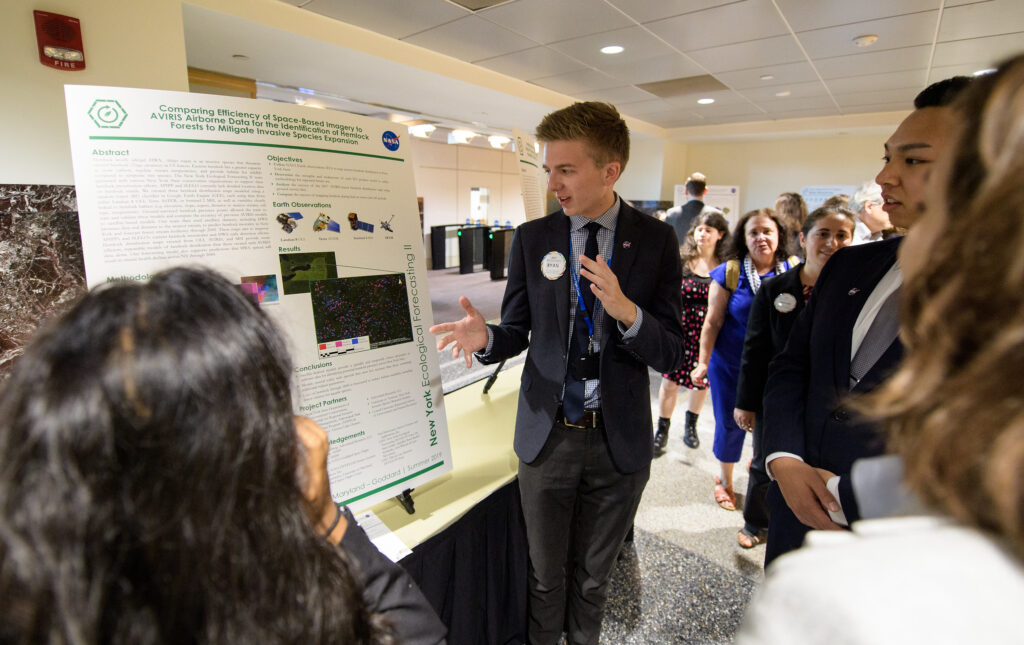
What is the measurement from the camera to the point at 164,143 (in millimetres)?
995

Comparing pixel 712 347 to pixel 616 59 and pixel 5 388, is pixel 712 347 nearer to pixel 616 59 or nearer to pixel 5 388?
pixel 5 388

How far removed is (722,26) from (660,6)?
2.21ft

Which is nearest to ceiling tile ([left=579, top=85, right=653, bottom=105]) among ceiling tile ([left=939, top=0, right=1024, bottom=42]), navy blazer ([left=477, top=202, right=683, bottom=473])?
ceiling tile ([left=939, top=0, right=1024, bottom=42])

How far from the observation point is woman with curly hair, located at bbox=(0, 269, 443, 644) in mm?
359

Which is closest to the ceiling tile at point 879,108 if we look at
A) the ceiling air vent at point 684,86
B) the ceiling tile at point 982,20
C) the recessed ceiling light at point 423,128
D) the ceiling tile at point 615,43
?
the ceiling air vent at point 684,86

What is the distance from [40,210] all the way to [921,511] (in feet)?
8.26

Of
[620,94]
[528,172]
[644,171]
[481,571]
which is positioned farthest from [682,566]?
[644,171]

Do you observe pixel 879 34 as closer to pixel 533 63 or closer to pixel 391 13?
pixel 533 63

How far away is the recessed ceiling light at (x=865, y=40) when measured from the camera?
3578 mm

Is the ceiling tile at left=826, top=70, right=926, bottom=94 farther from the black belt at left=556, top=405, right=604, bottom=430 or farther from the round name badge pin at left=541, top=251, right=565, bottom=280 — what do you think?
the black belt at left=556, top=405, right=604, bottom=430

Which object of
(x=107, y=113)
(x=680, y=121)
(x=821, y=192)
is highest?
(x=680, y=121)

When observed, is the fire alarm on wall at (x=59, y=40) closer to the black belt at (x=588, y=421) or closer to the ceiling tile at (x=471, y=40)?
the ceiling tile at (x=471, y=40)

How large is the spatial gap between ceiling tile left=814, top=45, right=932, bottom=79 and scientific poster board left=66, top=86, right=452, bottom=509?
4.77 metres

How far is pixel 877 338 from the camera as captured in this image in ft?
3.37
